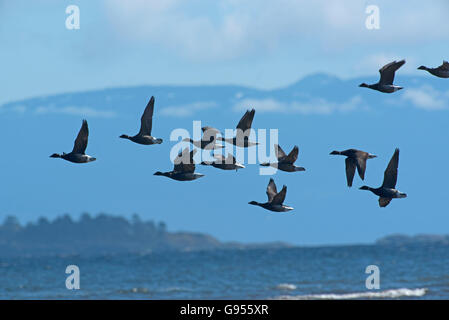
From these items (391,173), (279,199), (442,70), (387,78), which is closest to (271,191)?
(279,199)

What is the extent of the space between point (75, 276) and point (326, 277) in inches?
650

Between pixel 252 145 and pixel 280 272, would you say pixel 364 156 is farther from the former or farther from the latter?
pixel 280 272

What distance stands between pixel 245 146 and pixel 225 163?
1.05 m

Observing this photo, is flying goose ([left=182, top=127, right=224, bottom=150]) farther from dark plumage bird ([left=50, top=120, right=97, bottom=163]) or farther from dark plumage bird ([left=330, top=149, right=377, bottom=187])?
dark plumage bird ([left=330, top=149, right=377, bottom=187])

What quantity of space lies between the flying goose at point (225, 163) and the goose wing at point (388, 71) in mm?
3914

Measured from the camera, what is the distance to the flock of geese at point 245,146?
72.4ft

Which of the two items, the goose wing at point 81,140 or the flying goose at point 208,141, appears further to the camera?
the flying goose at point 208,141

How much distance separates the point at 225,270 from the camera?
205 feet

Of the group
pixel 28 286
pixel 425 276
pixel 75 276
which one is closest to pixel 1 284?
pixel 28 286

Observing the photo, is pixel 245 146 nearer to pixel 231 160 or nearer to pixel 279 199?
pixel 231 160

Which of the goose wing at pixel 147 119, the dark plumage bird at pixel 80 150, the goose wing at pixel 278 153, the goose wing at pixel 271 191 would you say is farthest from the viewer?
the goose wing at pixel 271 191

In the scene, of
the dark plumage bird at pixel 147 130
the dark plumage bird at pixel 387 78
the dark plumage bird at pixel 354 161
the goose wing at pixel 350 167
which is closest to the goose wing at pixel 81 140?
the dark plumage bird at pixel 147 130

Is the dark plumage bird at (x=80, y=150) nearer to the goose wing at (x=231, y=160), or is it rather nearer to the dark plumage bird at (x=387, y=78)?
the goose wing at (x=231, y=160)
